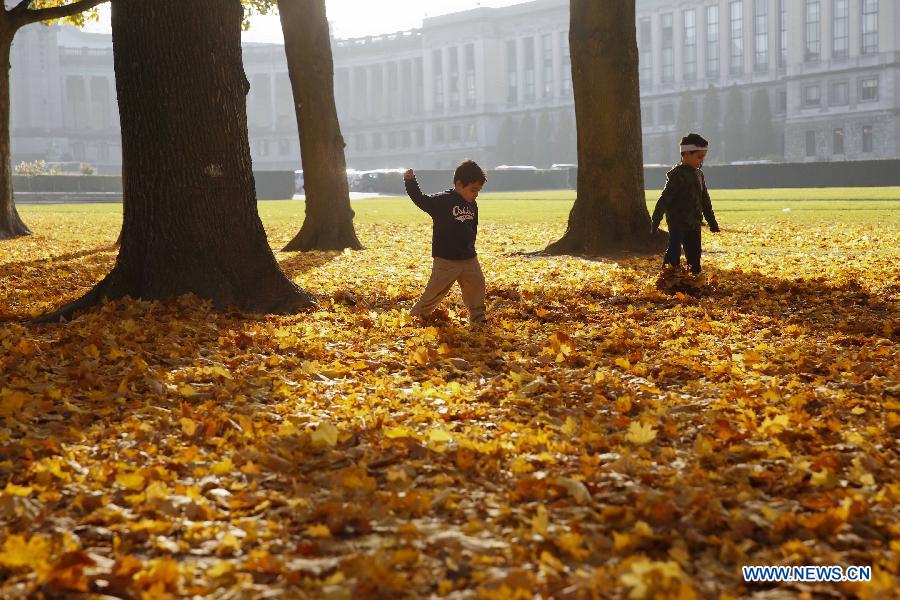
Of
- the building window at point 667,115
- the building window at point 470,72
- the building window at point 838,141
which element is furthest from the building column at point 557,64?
the building window at point 838,141

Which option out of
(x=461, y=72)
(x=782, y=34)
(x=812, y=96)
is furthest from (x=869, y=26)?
(x=461, y=72)

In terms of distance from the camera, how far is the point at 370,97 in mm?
119375

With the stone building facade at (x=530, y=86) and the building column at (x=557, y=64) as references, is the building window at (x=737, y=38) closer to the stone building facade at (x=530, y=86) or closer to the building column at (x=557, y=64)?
the stone building facade at (x=530, y=86)

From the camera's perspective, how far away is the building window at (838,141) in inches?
3255

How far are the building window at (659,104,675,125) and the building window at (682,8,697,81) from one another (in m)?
2.83

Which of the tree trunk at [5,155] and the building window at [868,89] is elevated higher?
the building window at [868,89]

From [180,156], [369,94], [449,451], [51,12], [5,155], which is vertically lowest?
[449,451]

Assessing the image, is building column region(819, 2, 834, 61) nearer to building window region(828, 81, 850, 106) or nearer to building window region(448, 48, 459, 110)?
building window region(828, 81, 850, 106)

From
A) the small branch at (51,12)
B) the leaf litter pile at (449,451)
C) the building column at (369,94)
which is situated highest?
the building column at (369,94)

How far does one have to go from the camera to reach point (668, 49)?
320ft

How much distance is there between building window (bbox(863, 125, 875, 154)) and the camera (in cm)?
8112

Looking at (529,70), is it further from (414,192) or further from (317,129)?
(414,192)

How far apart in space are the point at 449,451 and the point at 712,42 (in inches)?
3758

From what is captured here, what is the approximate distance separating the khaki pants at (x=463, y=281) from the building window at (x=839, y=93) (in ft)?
269
